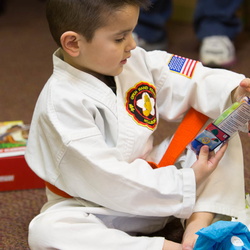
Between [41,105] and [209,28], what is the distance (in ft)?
3.91

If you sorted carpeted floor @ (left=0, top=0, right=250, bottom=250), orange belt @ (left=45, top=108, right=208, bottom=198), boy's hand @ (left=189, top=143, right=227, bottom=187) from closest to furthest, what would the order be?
boy's hand @ (left=189, top=143, right=227, bottom=187), orange belt @ (left=45, top=108, right=208, bottom=198), carpeted floor @ (left=0, top=0, right=250, bottom=250)

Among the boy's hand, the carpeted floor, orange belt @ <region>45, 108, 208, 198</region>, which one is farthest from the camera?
the carpeted floor

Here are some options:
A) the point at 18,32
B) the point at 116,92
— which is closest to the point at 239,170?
the point at 116,92

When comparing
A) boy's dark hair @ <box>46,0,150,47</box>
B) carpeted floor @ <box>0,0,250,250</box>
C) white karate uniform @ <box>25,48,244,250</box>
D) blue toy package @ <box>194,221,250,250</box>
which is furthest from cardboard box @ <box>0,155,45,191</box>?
blue toy package @ <box>194,221,250,250</box>

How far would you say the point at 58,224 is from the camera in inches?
36.4

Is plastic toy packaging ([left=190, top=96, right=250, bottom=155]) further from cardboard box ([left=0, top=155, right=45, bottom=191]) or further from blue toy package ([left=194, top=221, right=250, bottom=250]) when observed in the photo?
cardboard box ([left=0, top=155, right=45, bottom=191])

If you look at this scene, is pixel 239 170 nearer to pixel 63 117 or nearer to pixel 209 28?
pixel 63 117

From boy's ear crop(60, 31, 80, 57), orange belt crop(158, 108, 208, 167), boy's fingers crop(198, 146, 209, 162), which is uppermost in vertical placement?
boy's ear crop(60, 31, 80, 57)

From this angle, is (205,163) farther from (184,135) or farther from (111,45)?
(111,45)

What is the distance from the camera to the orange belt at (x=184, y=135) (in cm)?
107

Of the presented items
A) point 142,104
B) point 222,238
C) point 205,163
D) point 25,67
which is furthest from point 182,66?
point 25,67

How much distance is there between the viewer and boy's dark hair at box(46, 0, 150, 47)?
89cm

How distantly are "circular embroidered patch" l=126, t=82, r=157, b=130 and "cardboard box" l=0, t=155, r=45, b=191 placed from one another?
370 mm

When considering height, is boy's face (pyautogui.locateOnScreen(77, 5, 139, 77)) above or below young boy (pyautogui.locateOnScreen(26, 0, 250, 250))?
above
